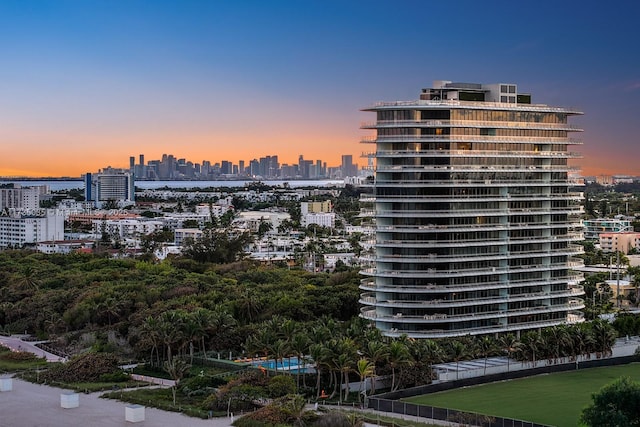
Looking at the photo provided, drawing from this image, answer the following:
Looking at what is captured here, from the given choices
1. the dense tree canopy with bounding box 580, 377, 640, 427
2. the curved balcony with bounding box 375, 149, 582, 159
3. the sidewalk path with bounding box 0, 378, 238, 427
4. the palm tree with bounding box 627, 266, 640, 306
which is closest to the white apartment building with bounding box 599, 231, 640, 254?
the palm tree with bounding box 627, 266, 640, 306

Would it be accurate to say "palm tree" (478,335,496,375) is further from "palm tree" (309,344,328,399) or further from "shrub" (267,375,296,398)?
"shrub" (267,375,296,398)

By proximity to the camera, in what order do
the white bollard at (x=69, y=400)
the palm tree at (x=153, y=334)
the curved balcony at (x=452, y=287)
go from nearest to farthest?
1. the white bollard at (x=69, y=400)
2. the palm tree at (x=153, y=334)
3. the curved balcony at (x=452, y=287)

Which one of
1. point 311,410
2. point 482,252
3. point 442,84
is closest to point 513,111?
point 442,84

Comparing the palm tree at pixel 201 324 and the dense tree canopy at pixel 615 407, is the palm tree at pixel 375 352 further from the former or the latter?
the dense tree canopy at pixel 615 407

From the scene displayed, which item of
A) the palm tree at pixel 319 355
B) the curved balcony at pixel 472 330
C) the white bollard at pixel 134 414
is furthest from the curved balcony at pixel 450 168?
the white bollard at pixel 134 414

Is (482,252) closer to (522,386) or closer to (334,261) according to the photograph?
(522,386)

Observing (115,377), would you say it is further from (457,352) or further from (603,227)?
(603,227)

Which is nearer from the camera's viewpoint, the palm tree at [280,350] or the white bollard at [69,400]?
the white bollard at [69,400]
